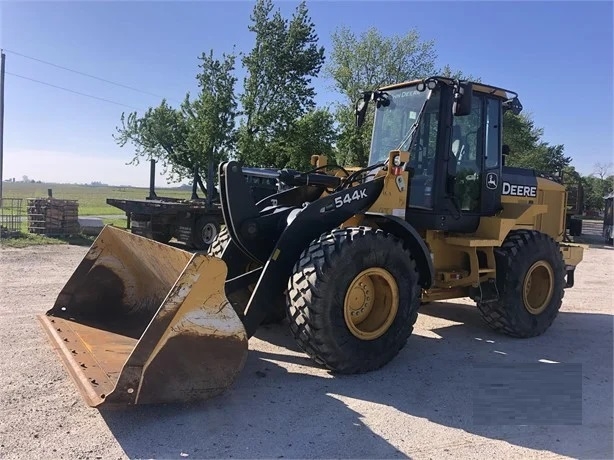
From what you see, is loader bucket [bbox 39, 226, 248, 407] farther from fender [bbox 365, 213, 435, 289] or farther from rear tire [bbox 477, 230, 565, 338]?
rear tire [bbox 477, 230, 565, 338]

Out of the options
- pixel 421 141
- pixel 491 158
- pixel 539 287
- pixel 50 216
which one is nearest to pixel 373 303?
pixel 421 141

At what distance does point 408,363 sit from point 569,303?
5224 millimetres

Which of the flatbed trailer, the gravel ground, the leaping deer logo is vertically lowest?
the gravel ground

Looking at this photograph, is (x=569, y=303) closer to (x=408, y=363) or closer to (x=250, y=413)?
(x=408, y=363)

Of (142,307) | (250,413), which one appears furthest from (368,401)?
(142,307)

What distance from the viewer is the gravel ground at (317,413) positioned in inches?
134

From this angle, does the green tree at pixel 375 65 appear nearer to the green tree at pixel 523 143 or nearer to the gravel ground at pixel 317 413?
the green tree at pixel 523 143

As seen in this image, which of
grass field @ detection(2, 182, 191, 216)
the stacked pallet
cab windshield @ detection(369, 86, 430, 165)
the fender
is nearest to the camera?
the fender

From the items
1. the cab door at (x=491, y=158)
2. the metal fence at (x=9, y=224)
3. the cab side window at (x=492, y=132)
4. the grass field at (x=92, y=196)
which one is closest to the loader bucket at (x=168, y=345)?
the cab door at (x=491, y=158)

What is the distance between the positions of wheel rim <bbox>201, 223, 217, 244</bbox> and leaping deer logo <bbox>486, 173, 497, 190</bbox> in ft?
30.1

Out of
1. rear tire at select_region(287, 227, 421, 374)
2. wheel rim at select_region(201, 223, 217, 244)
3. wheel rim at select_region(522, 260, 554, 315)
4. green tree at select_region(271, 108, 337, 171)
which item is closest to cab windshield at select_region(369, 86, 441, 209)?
rear tire at select_region(287, 227, 421, 374)

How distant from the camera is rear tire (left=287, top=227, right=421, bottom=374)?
441 centimetres

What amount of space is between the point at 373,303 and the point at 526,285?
A: 250 cm

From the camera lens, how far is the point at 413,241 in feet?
17.0
